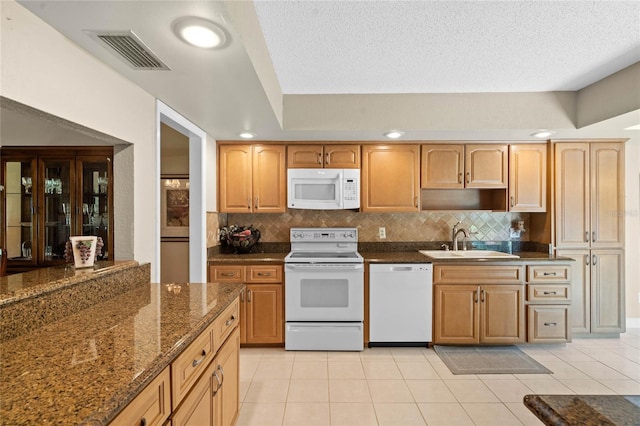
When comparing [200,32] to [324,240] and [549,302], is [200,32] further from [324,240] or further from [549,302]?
[549,302]

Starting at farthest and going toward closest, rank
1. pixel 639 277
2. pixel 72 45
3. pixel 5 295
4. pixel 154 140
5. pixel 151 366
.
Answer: pixel 639 277
pixel 154 140
pixel 72 45
pixel 5 295
pixel 151 366

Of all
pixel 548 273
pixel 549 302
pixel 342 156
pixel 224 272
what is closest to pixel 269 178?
pixel 342 156

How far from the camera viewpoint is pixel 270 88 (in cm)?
226

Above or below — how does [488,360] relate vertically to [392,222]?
below

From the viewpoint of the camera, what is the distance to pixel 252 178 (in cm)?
339

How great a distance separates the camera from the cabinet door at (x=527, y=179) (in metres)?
3.35

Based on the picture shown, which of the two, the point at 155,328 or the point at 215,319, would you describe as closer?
the point at 155,328

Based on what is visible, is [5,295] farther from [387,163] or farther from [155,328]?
[387,163]

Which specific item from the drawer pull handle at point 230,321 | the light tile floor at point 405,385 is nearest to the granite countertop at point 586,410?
the drawer pull handle at point 230,321

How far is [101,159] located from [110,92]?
155 centimetres

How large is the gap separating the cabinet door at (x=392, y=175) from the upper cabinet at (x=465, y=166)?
4.6 inches

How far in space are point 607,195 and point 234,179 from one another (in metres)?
3.78

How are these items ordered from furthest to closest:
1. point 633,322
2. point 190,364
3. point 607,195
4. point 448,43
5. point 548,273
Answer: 1. point 633,322
2. point 607,195
3. point 548,273
4. point 448,43
5. point 190,364

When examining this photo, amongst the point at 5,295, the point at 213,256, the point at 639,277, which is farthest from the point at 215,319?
the point at 639,277
